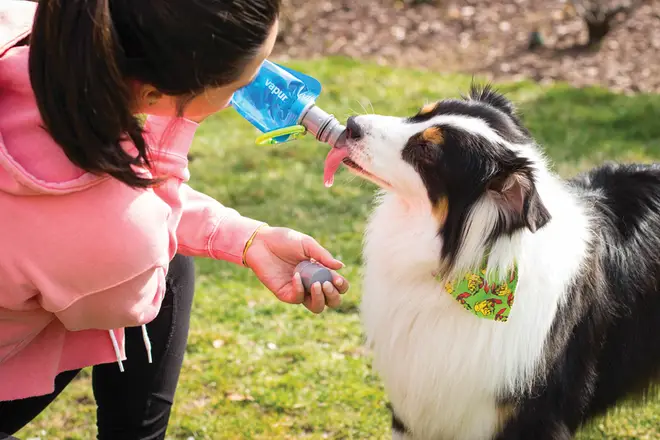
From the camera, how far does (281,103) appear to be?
2254 mm

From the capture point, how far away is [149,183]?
1529 mm

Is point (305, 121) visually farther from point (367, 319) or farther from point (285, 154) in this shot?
point (285, 154)

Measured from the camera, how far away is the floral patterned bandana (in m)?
2.21

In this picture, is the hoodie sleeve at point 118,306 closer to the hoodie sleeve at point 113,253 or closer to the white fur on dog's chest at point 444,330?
the hoodie sleeve at point 113,253

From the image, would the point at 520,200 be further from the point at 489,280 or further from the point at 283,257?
the point at 283,257

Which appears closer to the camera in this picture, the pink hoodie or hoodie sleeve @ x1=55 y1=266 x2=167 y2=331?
the pink hoodie

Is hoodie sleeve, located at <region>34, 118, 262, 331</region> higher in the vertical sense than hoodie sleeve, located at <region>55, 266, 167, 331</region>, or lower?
higher

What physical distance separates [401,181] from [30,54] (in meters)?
1.17

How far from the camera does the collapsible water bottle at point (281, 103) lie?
222 centimetres

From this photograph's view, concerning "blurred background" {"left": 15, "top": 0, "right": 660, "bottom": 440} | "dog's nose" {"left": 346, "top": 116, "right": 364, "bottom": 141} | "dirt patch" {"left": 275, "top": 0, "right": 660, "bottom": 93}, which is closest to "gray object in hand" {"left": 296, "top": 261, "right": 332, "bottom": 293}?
"dog's nose" {"left": 346, "top": 116, "right": 364, "bottom": 141}

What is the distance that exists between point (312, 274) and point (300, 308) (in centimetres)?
187

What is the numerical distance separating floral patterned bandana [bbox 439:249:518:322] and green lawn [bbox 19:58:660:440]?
837 millimetres

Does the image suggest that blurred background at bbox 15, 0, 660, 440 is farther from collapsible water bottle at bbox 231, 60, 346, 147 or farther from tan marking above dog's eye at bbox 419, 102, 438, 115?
collapsible water bottle at bbox 231, 60, 346, 147

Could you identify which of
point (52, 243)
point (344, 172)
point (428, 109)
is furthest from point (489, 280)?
point (344, 172)
